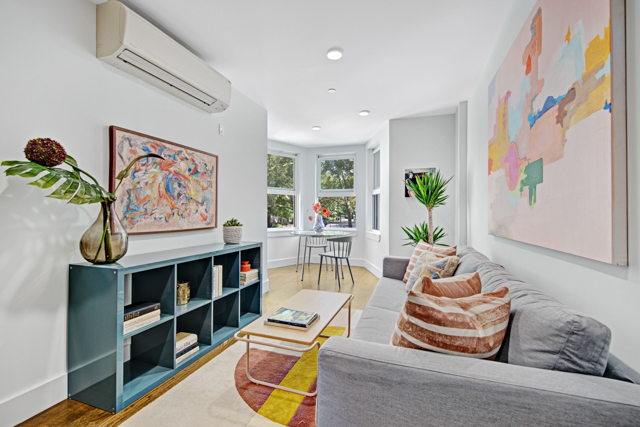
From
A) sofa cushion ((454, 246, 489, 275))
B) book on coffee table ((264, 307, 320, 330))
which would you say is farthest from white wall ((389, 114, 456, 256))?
book on coffee table ((264, 307, 320, 330))

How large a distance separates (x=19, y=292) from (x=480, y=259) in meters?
2.80

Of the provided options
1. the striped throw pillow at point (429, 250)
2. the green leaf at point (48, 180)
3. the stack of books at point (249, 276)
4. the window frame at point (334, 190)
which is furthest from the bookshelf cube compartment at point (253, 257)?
the window frame at point (334, 190)

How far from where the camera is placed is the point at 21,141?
1.59m

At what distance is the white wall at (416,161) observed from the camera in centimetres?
426

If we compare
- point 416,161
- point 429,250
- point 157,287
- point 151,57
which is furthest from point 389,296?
point 416,161

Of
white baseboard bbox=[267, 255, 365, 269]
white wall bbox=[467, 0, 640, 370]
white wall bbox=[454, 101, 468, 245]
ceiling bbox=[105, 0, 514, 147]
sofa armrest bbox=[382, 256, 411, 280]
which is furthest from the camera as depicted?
white baseboard bbox=[267, 255, 365, 269]

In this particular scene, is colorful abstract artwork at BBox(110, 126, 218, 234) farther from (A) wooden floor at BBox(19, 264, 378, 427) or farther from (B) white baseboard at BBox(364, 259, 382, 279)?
(B) white baseboard at BBox(364, 259, 382, 279)

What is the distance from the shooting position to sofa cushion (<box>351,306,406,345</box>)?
165 centimetres

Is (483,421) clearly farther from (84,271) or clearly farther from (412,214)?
(412,214)

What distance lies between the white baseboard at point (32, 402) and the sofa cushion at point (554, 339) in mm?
2348

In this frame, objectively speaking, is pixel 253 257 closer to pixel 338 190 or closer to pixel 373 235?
pixel 373 235

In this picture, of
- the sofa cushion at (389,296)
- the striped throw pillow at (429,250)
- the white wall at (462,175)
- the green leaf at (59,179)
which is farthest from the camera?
the white wall at (462,175)

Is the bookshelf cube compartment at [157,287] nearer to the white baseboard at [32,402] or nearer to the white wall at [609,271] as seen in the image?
the white baseboard at [32,402]

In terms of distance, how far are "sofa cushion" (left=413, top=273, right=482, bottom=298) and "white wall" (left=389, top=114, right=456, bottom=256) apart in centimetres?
301
